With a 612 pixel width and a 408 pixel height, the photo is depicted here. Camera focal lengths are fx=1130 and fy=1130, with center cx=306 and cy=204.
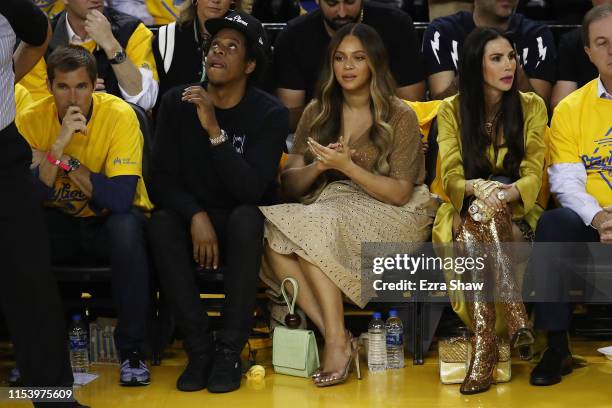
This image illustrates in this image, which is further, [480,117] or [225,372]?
[480,117]

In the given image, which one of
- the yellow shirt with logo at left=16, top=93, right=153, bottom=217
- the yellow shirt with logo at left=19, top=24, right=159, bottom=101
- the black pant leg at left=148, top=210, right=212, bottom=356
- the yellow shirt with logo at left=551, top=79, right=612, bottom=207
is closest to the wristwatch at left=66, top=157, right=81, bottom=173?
the yellow shirt with logo at left=16, top=93, right=153, bottom=217

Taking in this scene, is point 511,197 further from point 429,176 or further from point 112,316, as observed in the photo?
point 112,316

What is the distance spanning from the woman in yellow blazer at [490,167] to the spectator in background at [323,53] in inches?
36.0

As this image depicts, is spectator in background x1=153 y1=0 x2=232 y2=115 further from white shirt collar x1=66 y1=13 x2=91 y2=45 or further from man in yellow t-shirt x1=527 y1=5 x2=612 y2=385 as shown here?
man in yellow t-shirt x1=527 y1=5 x2=612 y2=385

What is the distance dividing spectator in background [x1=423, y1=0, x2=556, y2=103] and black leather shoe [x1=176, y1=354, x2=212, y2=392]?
2126 mm

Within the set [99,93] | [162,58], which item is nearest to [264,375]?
[99,93]

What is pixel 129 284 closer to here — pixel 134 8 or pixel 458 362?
pixel 458 362

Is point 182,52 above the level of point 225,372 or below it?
above

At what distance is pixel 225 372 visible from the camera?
496cm

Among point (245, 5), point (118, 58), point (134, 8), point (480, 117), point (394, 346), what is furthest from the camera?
point (134, 8)

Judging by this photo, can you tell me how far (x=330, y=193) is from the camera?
5445 millimetres

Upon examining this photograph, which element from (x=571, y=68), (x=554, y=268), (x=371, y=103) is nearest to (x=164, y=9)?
(x=371, y=103)

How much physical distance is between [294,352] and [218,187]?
0.89 m

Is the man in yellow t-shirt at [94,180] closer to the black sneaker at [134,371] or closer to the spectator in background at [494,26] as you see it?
the black sneaker at [134,371]
